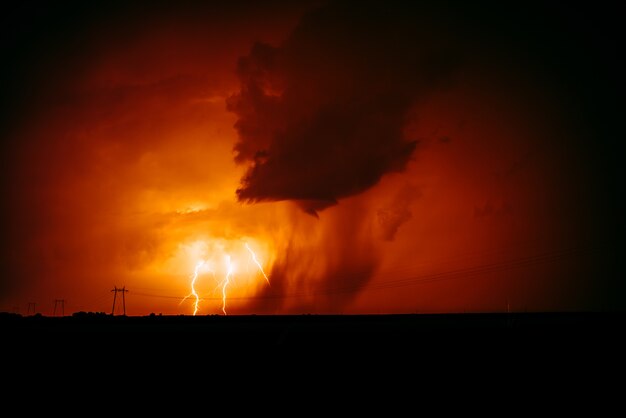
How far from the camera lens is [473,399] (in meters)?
18.3

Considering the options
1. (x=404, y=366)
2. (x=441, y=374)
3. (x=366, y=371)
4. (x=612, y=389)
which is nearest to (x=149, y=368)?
(x=366, y=371)

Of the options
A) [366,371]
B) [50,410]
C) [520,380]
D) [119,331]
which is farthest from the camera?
[119,331]

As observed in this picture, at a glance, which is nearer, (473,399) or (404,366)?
(473,399)

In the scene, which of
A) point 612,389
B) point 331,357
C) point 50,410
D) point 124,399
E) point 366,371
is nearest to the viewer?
point 50,410

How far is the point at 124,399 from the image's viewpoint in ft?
61.1

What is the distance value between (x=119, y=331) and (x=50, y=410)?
22878mm

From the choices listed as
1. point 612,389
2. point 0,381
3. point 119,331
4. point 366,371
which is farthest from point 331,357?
point 119,331

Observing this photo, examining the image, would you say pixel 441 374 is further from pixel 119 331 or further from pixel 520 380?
pixel 119 331

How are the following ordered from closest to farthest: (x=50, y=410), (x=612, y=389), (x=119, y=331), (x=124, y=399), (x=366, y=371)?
(x=50, y=410) → (x=124, y=399) → (x=612, y=389) → (x=366, y=371) → (x=119, y=331)

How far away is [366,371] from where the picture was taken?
23.2 metres

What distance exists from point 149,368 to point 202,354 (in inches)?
165

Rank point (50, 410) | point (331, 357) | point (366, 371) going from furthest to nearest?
point (331, 357) → point (366, 371) → point (50, 410)

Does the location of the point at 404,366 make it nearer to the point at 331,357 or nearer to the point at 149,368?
the point at 331,357

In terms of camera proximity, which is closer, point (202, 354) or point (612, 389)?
point (612, 389)
